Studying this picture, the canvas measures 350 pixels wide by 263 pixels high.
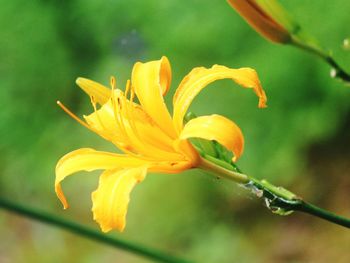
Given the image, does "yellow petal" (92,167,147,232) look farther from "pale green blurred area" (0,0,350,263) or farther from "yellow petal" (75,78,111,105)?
"pale green blurred area" (0,0,350,263)

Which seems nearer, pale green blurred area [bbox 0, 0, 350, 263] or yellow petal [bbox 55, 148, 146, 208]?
yellow petal [bbox 55, 148, 146, 208]

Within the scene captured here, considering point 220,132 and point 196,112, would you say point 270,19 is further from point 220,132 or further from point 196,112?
point 196,112

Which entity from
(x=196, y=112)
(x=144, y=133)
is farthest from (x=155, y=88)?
(x=196, y=112)

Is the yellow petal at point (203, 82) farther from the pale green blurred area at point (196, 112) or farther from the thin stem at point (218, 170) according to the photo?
the pale green blurred area at point (196, 112)

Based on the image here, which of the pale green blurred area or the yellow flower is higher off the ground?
the pale green blurred area

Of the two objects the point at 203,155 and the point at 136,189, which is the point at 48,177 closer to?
the point at 136,189

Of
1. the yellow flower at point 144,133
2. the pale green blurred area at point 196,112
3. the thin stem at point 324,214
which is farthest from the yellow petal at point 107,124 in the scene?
the pale green blurred area at point 196,112

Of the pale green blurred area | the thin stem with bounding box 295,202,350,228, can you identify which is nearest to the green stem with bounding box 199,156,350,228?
the thin stem with bounding box 295,202,350,228
